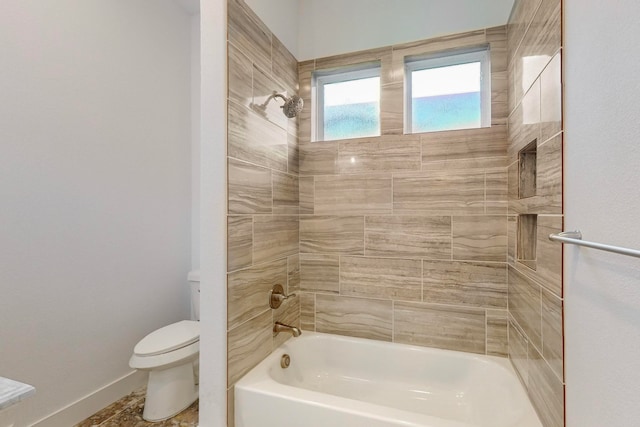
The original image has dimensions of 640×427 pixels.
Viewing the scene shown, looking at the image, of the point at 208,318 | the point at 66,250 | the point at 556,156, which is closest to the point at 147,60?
the point at 66,250

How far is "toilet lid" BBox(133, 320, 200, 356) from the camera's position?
1.84m

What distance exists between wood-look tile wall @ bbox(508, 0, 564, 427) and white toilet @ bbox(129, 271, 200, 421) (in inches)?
75.1

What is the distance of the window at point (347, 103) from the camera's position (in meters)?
2.15

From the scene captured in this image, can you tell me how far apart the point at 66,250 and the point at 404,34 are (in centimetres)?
260

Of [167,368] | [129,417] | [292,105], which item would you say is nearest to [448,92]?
[292,105]

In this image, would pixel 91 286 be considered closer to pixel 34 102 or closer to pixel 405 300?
pixel 34 102

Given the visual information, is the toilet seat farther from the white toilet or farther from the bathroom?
the bathroom

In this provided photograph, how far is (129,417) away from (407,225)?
220 cm

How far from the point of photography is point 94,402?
6.49 ft

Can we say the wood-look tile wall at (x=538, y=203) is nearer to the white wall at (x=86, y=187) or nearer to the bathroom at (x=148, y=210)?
the bathroom at (x=148, y=210)

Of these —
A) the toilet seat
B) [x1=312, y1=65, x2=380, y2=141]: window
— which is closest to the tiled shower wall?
[x1=312, y1=65, x2=380, y2=141]: window

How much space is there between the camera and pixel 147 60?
7.84ft

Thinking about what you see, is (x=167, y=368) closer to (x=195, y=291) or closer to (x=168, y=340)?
(x=168, y=340)
